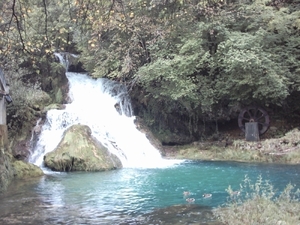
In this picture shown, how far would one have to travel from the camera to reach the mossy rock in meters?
12.7

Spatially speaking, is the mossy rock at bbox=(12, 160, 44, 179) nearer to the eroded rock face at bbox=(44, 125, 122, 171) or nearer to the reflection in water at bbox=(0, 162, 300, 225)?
the reflection in water at bbox=(0, 162, 300, 225)

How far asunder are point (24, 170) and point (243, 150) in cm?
939

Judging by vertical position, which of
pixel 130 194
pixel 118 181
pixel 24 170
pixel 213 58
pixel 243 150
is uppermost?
pixel 213 58

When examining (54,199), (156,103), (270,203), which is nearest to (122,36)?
(156,103)

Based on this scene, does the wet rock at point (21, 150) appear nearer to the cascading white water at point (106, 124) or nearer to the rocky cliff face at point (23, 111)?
the rocky cliff face at point (23, 111)

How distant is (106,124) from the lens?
696 inches

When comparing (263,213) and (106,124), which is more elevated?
(106,124)

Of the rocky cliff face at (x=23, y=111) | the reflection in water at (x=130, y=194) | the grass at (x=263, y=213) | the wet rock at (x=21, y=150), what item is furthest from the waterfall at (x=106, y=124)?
the grass at (x=263, y=213)

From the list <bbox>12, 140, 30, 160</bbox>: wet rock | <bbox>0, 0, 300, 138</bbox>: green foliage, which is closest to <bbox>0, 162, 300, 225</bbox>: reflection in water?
<bbox>12, 140, 30, 160</bbox>: wet rock

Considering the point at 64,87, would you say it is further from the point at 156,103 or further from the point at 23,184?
the point at 23,184

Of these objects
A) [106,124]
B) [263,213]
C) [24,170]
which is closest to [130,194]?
[263,213]

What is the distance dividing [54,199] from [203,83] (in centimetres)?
1090

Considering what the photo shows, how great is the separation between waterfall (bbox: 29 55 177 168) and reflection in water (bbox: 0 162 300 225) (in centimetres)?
225

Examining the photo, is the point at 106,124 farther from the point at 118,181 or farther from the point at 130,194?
the point at 130,194
